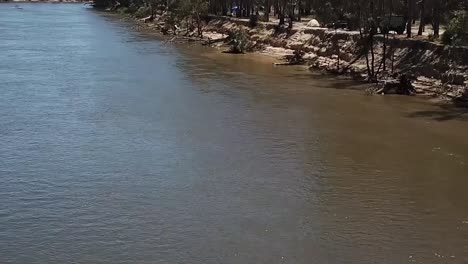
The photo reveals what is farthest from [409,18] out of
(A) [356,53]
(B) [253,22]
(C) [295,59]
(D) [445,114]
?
(B) [253,22]

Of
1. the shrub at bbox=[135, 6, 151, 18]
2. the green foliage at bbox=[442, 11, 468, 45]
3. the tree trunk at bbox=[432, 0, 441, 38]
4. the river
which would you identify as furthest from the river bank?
the shrub at bbox=[135, 6, 151, 18]

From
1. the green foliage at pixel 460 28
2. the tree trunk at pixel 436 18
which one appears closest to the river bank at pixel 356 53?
the green foliage at pixel 460 28

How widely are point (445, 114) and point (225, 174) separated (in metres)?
16.2

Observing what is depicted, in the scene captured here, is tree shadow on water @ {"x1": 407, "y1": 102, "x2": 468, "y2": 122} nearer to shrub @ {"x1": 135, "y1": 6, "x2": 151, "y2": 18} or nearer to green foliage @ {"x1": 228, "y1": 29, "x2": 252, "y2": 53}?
green foliage @ {"x1": 228, "y1": 29, "x2": 252, "y2": 53}

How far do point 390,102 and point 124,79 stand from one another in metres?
17.2

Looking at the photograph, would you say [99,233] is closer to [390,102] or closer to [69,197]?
[69,197]

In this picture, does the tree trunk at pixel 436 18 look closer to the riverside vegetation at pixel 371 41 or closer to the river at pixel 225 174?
the riverside vegetation at pixel 371 41

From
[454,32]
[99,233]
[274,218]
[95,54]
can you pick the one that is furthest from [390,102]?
[95,54]

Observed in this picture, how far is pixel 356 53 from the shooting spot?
49.3 meters

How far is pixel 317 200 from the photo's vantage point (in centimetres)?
1953

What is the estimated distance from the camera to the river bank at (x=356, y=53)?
3872cm

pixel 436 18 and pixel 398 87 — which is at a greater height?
pixel 436 18

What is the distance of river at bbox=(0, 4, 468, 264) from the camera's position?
53.2 ft

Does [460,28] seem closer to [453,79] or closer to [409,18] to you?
[453,79]
